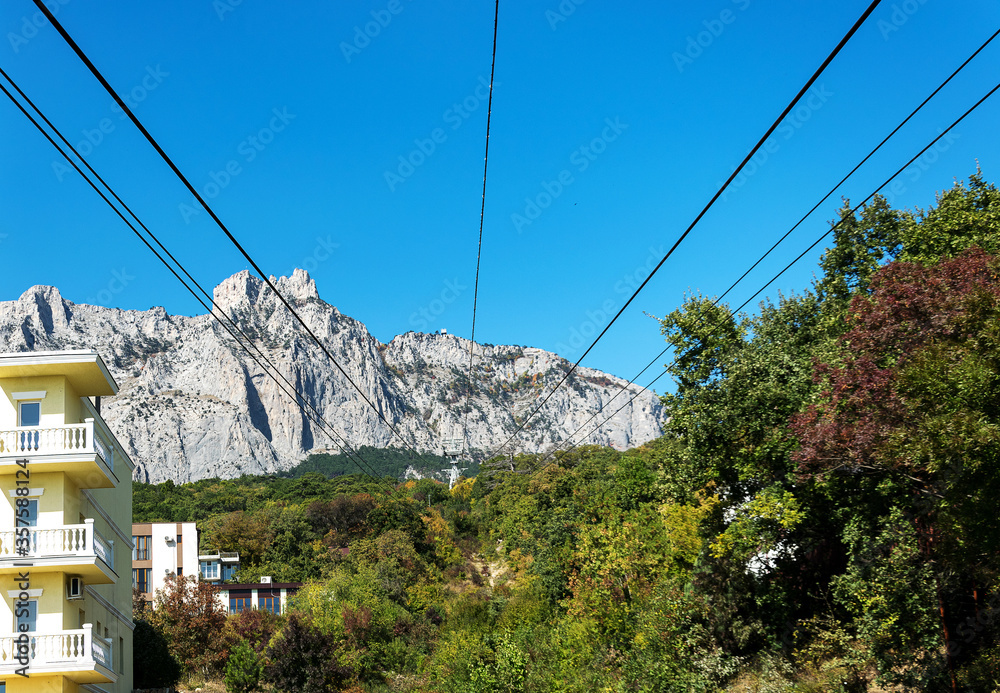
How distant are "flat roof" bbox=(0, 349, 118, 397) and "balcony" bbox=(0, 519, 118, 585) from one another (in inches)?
156

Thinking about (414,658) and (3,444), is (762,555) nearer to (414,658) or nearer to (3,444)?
(3,444)

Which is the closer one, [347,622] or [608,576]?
[608,576]

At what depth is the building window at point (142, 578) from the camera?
60.8 meters

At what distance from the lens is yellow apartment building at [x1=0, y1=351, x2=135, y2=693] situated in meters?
21.6

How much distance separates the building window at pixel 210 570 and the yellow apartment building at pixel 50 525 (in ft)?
137

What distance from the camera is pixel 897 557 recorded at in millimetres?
19812

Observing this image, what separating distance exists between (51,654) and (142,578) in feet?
143

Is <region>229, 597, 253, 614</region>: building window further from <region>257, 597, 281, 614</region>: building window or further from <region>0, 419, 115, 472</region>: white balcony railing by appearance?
<region>0, 419, 115, 472</region>: white balcony railing

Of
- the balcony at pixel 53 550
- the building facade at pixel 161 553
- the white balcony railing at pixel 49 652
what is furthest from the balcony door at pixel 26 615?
the building facade at pixel 161 553

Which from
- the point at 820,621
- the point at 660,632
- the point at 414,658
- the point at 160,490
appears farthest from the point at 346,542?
the point at 820,621

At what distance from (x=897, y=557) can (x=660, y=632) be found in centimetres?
1119

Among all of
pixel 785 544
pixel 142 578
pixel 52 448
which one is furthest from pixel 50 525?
pixel 142 578

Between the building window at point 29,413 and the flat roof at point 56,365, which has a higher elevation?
the flat roof at point 56,365

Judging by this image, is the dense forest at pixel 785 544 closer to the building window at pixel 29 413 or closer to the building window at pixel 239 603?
the building window at pixel 239 603
